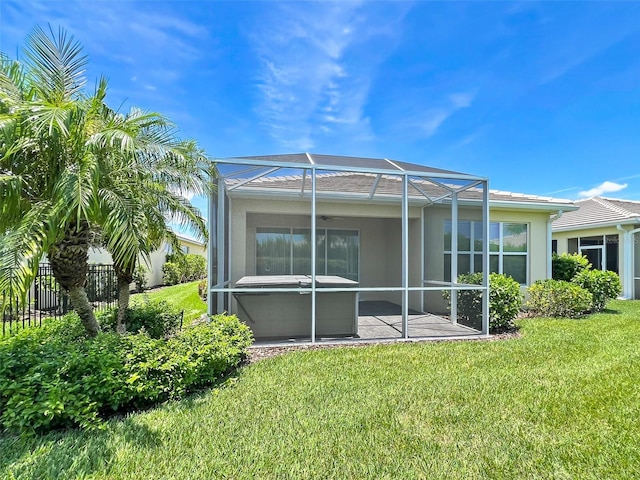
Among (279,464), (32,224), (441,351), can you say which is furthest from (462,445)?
(32,224)

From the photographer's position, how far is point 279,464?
2.51 m

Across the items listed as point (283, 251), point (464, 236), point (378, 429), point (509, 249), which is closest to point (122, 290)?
point (283, 251)

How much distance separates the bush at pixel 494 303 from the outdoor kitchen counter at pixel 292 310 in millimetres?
2829

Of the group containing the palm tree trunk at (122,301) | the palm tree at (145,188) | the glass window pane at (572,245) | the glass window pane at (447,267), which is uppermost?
the palm tree at (145,188)

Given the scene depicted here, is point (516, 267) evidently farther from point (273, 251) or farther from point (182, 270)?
point (182, 270)

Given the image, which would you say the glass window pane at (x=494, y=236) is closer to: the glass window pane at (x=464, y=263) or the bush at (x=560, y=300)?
the bush at (x=560, y=300)

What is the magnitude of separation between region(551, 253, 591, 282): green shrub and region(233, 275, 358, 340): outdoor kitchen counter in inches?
351

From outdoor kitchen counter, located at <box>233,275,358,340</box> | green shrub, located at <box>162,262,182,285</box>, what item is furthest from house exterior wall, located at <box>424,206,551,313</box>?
green shrub, located at <box>162,262,182,285</box>

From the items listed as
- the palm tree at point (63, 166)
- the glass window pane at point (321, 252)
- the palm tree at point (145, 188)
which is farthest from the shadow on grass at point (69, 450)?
the glass window pane at point (321, 252)

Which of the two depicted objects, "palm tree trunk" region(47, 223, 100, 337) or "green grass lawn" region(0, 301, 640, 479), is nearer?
"green grass lawn" region(0, 301, 640, 479)

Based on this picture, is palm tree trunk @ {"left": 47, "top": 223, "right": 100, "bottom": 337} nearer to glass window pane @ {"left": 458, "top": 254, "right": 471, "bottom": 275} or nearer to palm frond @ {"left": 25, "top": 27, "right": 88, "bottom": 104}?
palm frond @ {"left": 25, "top": 27, "right": 88, "bottom": 104}

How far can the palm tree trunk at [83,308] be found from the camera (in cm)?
454

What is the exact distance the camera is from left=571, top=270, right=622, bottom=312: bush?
30.8 ft

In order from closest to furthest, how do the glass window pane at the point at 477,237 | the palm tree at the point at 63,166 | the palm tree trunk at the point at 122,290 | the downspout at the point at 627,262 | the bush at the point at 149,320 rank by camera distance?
the palm tree at the point at 63,166
the palm tree trunk at the point at 122,290
the bush at the point at 149,320
the glass window pane at the point at 477,237
the downspout at the point at 627,262
